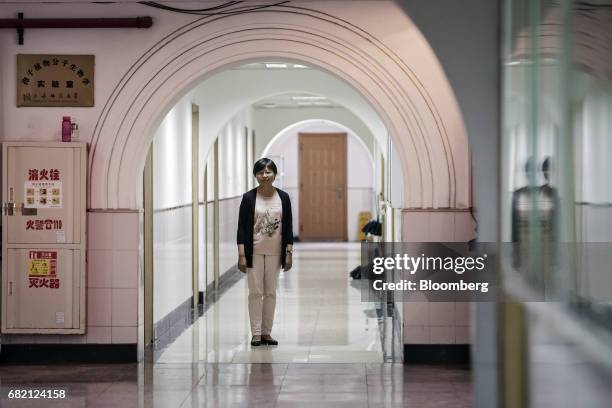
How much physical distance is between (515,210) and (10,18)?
17.2 feet

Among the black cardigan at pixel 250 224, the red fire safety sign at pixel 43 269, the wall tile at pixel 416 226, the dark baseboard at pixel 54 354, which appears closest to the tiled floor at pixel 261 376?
the dark baseboard at pixel 54 354

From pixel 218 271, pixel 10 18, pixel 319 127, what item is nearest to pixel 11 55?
pixel 10 18

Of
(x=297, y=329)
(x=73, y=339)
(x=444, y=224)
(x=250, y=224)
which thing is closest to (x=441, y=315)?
(x=444, y=224)

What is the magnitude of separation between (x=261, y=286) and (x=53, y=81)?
2473 mm

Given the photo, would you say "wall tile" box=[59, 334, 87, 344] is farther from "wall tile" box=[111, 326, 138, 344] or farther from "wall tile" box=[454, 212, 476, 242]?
"wall tile" box=[454, 212, 476, 242]

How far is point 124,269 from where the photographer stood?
25.1ft

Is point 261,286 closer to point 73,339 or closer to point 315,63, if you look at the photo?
point 73,339

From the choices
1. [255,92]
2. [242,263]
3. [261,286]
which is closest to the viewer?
[242,263]

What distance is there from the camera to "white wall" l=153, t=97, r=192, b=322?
361 inches

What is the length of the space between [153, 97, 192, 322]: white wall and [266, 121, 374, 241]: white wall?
13.5m

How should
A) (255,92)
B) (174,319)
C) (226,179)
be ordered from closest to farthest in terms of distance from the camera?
(174,319), (255,92), (226,179)

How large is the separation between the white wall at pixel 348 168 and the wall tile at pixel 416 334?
16.9 meters

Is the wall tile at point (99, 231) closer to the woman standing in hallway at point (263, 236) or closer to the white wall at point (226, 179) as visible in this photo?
the woman standing in hallway at point (263, 236)

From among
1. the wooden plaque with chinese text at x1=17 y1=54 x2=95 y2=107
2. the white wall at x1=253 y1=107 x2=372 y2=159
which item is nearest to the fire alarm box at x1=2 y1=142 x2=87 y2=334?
the wooden plaque with chinese text at x1=17 y1=54 x2=95 y2=107
